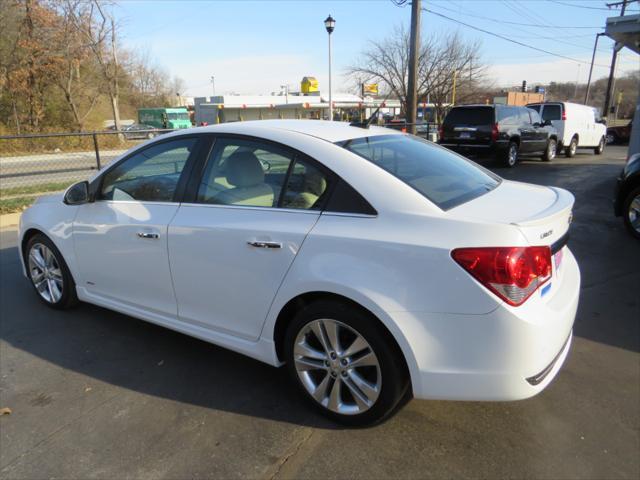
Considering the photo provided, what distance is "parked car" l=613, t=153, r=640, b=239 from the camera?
634cm

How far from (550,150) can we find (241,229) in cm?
1640

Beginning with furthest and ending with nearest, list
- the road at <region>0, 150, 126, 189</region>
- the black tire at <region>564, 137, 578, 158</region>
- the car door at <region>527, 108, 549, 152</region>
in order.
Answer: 1. the black tire at <region>564, 137, 578, 158</region>
2. the car door at <region>527, 108, 549, 152</region>
3. the road at <region>0, 150, 126, 189</region>

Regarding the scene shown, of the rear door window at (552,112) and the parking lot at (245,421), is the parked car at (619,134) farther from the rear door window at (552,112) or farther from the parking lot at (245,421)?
the parking lot at (245,421)

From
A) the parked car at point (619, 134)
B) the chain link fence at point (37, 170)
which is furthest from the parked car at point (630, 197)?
the parked car at point (619, 134)

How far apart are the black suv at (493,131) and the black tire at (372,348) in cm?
Answer: 1290

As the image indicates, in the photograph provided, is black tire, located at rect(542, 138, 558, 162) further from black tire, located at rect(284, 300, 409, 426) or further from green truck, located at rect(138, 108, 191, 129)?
green truck, located at rect(138, 108, 191, 129)

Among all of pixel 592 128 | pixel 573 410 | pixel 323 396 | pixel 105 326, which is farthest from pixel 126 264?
pixel 592 128

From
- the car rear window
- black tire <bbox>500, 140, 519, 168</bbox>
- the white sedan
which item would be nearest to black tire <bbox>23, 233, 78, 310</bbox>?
the white sedan

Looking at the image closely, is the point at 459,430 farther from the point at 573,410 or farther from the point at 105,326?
the point at 105,326

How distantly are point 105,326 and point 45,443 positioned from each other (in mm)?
1508

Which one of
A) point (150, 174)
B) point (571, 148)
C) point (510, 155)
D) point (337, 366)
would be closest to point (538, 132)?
point (510, 155)

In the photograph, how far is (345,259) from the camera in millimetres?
2395

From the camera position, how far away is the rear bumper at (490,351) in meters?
2.17

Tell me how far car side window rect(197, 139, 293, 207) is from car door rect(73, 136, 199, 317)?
0.21m
